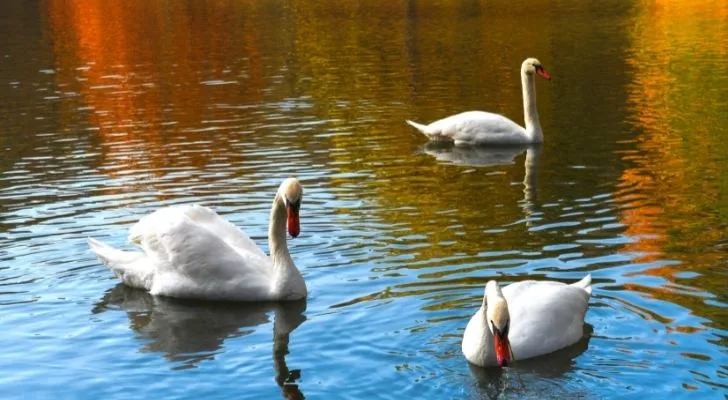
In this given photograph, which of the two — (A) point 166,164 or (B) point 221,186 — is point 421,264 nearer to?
(B) point 221,186

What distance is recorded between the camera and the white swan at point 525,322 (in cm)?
952

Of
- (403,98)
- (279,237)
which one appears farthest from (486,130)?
(279,237)

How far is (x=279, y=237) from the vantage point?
41.3ft

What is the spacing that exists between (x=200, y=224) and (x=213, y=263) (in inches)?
24.2

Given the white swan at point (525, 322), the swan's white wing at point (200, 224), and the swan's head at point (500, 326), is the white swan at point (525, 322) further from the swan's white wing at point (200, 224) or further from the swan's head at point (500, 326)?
the swan's white wing at point (200, 224)

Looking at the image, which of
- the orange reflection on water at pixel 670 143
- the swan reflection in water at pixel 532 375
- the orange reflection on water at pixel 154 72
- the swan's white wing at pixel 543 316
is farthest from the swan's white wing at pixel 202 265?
the orange reflection on water at pixel 154 72

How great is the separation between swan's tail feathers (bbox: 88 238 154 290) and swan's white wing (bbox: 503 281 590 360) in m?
4.22

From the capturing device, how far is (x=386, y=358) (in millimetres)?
10461

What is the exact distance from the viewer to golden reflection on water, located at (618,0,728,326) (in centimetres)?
1379

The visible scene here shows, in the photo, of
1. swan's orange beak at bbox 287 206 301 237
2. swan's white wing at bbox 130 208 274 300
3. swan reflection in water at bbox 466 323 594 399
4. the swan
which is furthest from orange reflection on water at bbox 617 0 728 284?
swan's white wing at bbox 130 208 274 300

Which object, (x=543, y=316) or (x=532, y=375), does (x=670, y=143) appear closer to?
(x=543, y=316)

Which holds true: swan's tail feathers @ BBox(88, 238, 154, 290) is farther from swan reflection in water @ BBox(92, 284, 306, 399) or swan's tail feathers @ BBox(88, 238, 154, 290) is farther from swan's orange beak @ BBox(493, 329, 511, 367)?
swan's orange beak @ BBox(493, 329, 511, 367)

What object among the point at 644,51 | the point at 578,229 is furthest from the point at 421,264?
the point at 644,51

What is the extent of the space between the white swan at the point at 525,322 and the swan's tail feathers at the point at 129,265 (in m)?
4.03
